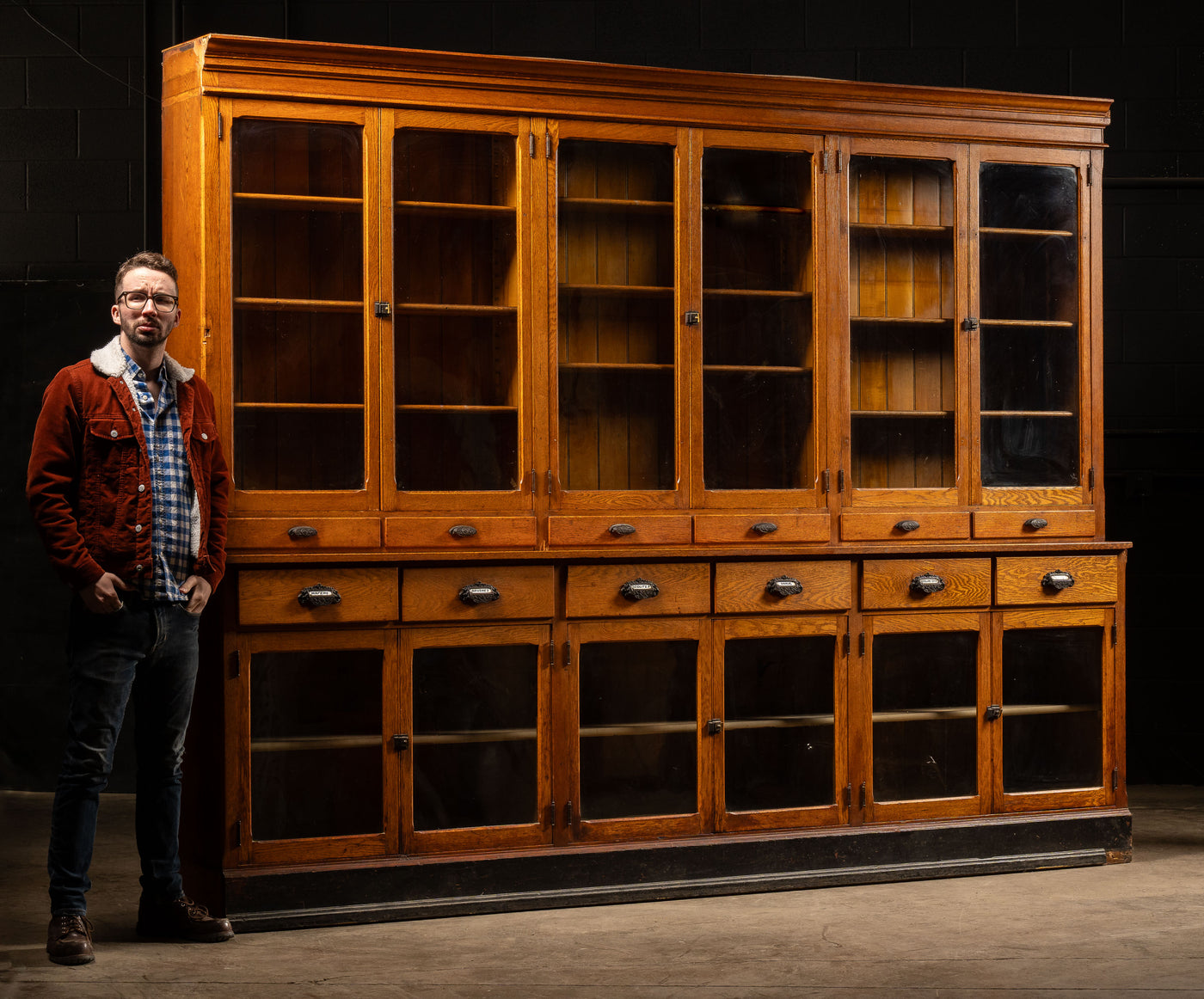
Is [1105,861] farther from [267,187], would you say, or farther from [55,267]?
[55,267]

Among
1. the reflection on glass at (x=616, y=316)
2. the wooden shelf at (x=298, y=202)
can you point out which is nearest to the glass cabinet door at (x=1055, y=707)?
the reflection on glass at (x=616, y=316)

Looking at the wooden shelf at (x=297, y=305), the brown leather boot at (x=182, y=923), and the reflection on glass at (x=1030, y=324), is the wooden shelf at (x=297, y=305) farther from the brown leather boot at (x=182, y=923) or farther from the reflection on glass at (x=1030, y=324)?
the reflection on glass at (x=1030, y=324)

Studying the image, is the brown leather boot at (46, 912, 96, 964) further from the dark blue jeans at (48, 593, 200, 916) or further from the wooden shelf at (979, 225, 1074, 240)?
the wooden shelf at (979, 225, 1074, 240)


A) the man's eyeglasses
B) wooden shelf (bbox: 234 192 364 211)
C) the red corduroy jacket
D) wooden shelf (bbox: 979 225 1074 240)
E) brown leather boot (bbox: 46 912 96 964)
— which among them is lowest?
brown leather boot (bbox: 46 912 96 964)

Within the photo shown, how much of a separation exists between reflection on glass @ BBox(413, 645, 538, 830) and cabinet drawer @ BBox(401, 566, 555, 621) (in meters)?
0.10

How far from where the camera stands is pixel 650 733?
12.8 feet

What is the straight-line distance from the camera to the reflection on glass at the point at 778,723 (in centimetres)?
398

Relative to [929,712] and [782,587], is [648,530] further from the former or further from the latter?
[929,712]

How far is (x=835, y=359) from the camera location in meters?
4.11

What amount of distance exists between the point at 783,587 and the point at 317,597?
4.45 ft

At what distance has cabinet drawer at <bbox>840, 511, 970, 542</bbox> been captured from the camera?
13.4 feet

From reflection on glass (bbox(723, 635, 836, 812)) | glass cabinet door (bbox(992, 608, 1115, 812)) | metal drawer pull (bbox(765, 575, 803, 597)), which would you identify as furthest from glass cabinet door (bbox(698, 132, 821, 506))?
glass cabinet door (bbox(992, 608, 1115, 812))

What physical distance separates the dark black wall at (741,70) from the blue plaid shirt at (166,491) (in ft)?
6.10

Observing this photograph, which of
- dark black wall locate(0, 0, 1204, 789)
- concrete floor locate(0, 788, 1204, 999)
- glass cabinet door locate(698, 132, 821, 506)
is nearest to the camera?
concrete floor locate(0, 788, 1204, 999)
